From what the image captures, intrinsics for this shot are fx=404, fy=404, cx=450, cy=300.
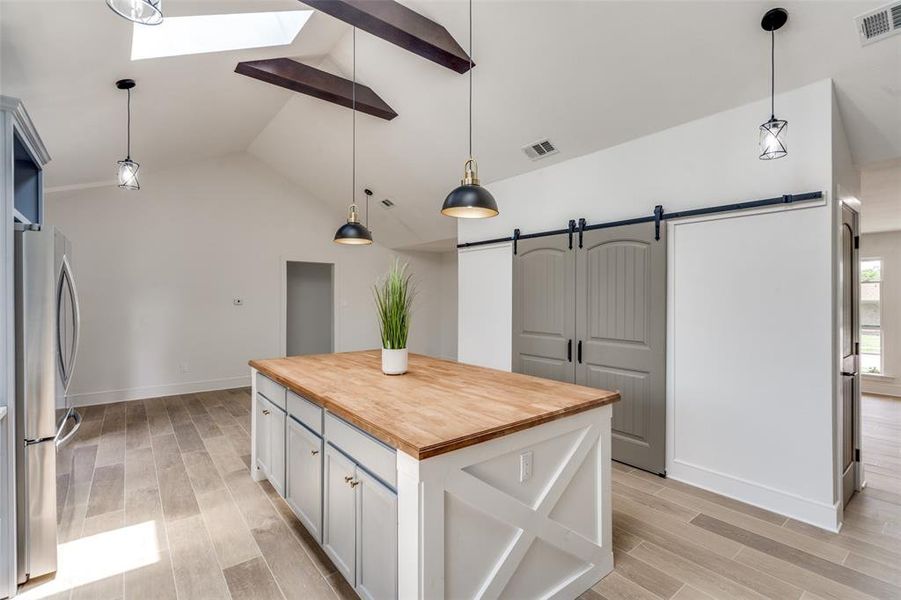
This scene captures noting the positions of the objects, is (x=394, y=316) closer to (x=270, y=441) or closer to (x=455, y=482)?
(x=455, y=482)

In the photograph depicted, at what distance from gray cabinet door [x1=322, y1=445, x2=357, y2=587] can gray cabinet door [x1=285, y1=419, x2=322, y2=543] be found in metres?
0.09

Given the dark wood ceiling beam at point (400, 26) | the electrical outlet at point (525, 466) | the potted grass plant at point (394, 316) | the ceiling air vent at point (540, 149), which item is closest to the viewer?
the electrical outlet at point (525, 466)

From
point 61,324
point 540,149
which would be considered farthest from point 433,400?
point 540,149

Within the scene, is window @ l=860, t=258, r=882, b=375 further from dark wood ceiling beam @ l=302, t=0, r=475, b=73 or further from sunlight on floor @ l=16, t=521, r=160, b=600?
sunlight on floor @ l=16, t=521, r=160, b=600

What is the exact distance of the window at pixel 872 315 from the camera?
19.7 ft

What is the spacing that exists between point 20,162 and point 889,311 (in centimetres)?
960

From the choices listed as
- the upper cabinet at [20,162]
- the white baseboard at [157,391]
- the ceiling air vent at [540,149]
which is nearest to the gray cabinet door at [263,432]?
the upper cabinet at [20,162]

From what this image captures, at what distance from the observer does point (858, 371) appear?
295 cm

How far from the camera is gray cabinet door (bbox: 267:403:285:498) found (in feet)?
8.29

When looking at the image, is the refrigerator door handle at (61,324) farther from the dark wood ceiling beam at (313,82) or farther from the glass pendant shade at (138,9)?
the dark wood ceiling beam at (313,82)

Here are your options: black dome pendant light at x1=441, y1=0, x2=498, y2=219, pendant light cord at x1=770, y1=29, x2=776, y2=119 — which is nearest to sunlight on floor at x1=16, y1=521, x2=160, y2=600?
black dome pendant light at x1=441, y1=0, x2=498, y2=219

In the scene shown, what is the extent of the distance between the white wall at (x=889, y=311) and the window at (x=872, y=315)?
0.05m

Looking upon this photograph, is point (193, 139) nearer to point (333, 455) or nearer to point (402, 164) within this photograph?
point (402, 164)

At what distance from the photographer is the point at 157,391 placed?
17.9 ft
